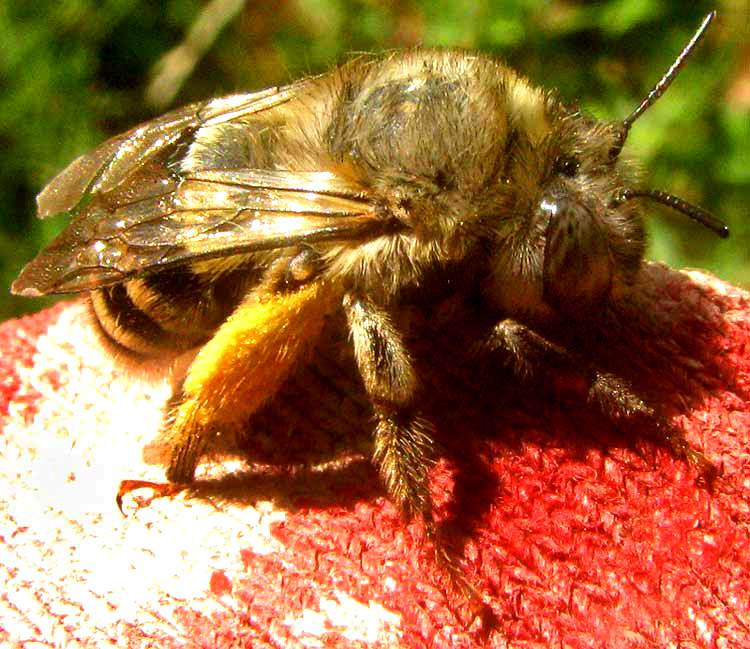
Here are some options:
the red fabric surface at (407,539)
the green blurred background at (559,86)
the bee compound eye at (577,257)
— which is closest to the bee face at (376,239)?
the bee compound eye at (577,257)

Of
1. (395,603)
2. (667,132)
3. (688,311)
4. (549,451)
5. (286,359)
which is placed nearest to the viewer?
Answer: (395,603)

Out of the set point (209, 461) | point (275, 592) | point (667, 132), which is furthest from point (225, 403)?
point (667, 132)

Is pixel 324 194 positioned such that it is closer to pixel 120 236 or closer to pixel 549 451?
pixel 120 236

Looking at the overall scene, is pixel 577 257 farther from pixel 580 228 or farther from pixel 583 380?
pixel 583 380

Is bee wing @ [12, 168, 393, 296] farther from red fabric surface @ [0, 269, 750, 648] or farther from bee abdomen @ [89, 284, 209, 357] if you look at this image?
red fabric surface @ [0, 269, 750, 648]

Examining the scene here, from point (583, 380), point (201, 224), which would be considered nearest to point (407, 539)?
point (583, 380)

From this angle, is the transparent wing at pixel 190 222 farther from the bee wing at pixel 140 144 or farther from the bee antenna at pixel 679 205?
the bee antenna at pixel 679 205
